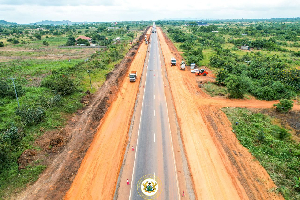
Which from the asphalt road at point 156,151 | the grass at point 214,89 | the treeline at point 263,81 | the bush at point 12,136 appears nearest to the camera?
the asphalt road at point 156,151

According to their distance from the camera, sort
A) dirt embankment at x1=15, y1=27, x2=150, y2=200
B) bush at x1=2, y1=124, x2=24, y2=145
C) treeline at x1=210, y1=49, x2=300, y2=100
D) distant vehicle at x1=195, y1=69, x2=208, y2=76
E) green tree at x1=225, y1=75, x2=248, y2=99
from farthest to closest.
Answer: distant vehicle at x1=195, y1=69, x2=208, y2=76 < treeline at x1=210, y1=49, x2=300, y2=100 < green tree at x1=225, y1=75, x2=248, y2=99 < bush at x1=2, y1=124, x2=24, y2=145 < dirt embankment at x1=15, y1=27, x2=150, y2=200

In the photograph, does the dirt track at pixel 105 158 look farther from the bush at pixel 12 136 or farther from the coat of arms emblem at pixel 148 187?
the bush at pixel 12 136

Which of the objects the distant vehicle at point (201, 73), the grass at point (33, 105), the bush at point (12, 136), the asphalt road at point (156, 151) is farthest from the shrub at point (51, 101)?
the distant vehicle at point (201, 73)

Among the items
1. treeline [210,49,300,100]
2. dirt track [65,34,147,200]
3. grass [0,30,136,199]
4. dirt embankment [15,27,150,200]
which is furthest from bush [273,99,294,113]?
grass [0,30,136,199]

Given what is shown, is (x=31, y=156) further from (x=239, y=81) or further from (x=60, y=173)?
(x=239, y=81)

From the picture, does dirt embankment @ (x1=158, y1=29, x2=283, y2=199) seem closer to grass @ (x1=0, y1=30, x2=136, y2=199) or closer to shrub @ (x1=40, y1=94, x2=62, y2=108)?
grass @ (x1=0, y1=30, x2=136, y2=199)

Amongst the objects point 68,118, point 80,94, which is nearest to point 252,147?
point 68,118
